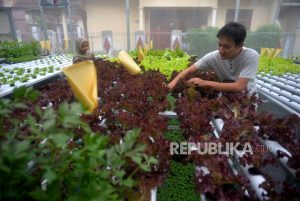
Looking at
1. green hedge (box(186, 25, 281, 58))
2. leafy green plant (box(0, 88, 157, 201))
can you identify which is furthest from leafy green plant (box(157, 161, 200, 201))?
green hedge (box(186, 25, 281, 58))

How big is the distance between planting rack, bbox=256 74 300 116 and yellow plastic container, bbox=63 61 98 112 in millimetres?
2098

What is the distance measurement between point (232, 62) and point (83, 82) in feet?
6.27

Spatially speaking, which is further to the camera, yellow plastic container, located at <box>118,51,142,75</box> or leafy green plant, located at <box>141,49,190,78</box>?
leafy green plant, located at <box>141,49,190,78</box>

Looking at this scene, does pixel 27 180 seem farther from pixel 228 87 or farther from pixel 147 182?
pixel 228 87

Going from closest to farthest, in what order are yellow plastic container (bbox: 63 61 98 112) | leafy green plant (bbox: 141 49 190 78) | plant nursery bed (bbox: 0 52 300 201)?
plant nursery bed (bbox: 0 52 300 201)
yellow plastic container (bbox: 63 61 98 112)
leafy green plant (bbox: 141 49 190 78)

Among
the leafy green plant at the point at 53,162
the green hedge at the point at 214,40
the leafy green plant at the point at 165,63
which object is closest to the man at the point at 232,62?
the leafy green plant at the point at 165,63

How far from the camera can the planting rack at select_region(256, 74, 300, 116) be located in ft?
8.35

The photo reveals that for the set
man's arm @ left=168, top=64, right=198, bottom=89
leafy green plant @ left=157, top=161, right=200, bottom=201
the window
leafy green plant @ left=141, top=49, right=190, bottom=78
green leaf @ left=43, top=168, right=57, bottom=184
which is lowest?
leafy green plant @ left=157, top=161, right=200, bottom=201

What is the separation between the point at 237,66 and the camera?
8.54 feet

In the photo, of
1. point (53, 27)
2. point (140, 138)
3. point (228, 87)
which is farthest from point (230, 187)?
point (53, 27)

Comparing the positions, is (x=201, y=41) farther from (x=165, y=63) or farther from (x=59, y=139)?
(x=59, y=139)

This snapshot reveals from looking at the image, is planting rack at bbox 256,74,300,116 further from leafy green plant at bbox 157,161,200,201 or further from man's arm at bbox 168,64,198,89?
leafy green plant at bbox 157,161,200,201

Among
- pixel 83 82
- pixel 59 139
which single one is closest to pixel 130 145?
pixel 59 139

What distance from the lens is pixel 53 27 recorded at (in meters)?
15.7
